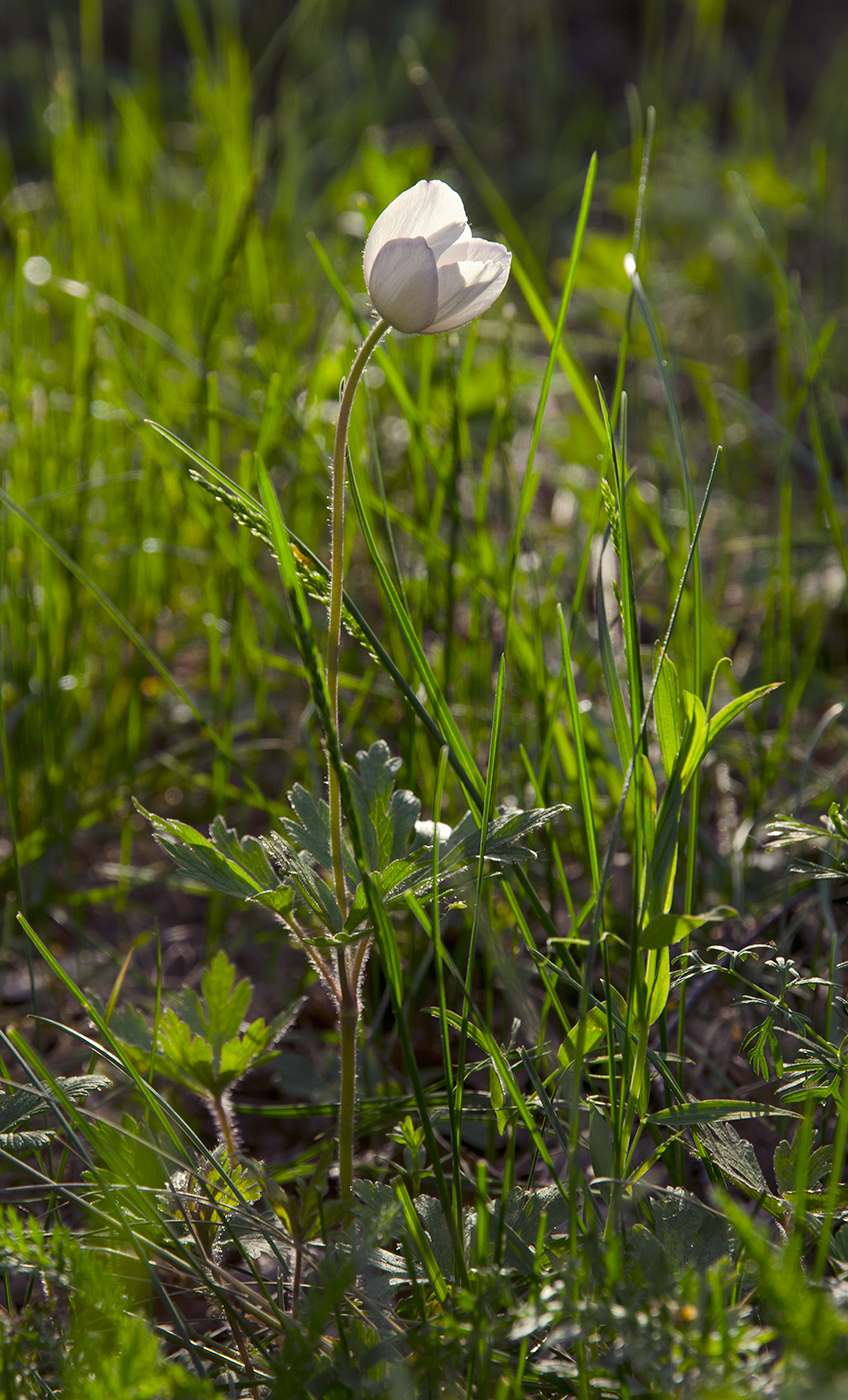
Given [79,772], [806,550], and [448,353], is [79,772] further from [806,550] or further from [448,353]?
[806,550]

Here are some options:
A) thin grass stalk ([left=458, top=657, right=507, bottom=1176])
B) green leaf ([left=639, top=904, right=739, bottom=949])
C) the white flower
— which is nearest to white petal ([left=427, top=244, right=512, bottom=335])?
the white flower

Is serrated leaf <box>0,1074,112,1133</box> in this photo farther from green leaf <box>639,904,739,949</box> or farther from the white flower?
the white flower

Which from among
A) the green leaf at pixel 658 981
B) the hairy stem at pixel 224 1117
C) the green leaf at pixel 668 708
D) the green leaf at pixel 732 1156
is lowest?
the hairy stem at pixel 224 1117

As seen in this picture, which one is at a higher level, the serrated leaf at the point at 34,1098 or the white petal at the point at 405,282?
the white petal at the point at 405,282

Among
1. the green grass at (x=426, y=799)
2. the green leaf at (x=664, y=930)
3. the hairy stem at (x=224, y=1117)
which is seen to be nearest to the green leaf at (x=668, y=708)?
the green grass at (x=426, y=799)

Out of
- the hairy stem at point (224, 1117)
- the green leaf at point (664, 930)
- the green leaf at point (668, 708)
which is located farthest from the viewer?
the hairy stem at point (224, 1117)

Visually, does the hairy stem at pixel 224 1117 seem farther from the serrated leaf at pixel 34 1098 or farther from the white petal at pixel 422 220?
the white petal at pixel 422 220

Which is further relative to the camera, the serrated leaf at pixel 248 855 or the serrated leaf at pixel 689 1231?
the serrated leaf at pixel 248 855
